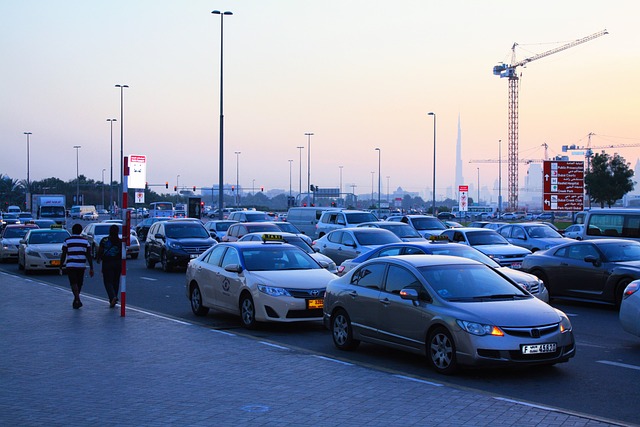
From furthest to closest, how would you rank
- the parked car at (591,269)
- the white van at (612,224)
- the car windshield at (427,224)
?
the car windshield at (427,224) < the white van at (612,224) < the parked car at (591,269)

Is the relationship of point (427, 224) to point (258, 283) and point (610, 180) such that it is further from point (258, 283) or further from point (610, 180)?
point (610, 180)

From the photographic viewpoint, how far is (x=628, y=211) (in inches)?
863

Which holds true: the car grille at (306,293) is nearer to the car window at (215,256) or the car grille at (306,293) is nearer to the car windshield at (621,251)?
the car window at (215,256)

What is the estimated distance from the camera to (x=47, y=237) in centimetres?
2825

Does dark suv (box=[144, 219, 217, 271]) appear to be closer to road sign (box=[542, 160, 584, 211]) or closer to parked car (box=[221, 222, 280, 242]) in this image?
parked car (box=[221, 222, 280, 242])

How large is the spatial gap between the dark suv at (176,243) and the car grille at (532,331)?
18534mm

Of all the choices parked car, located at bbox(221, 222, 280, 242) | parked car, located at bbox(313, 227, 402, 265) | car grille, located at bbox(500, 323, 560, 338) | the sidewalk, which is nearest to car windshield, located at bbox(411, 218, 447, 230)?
parked car, located at bbox(221, 222, 280, 242)

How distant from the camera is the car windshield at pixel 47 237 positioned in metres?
28.1

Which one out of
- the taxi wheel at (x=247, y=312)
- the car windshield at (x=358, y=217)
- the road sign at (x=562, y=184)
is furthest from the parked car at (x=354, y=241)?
the road sign at (x=562, y=184)

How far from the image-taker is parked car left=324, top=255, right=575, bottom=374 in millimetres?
9500

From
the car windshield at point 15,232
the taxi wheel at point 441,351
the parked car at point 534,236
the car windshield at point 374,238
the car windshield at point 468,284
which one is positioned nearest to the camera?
the taxi wheel at point 441,351

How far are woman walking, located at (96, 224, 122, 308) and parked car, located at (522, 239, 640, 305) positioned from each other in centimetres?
979

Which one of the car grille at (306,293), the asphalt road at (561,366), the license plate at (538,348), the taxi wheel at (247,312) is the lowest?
the asphalt road at (561,366)

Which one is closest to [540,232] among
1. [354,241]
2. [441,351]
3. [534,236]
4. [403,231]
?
[534,236]
